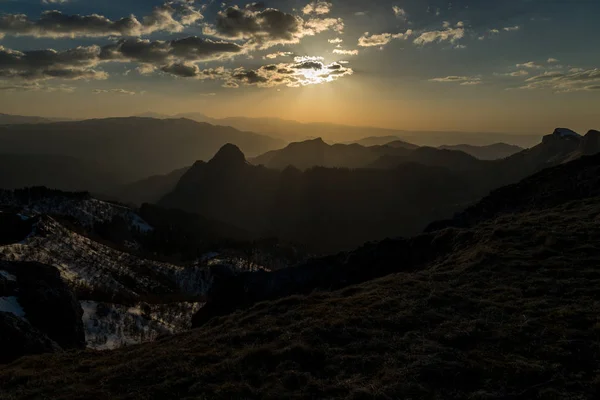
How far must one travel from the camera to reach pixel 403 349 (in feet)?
52.8

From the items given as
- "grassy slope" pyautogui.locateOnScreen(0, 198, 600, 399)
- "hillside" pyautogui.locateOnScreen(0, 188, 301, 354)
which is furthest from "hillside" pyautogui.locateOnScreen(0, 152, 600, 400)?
"hillside" pyautogui.locateOnScreen(0, 188, 301, 354)

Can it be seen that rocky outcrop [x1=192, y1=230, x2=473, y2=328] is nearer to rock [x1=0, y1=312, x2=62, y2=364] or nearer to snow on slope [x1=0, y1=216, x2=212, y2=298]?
rock [x1=0, y1=312, x2=62, y2=364]

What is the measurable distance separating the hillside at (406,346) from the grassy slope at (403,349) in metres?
0.06

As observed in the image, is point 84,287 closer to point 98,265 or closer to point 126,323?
point 98,265

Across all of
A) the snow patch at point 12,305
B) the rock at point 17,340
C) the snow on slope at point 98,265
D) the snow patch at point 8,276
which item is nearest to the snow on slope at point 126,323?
the snow on slope at point 98,265

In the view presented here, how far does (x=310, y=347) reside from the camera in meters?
17.1

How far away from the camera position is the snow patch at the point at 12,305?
152 ft

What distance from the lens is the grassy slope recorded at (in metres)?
13.4

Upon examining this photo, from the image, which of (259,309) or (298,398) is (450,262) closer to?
(259,309)

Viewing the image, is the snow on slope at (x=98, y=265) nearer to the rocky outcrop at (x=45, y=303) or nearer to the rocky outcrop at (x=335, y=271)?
the rocky outcrop at (x=45, y=303)

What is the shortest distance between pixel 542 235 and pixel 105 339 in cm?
8012

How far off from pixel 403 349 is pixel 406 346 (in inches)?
11.8

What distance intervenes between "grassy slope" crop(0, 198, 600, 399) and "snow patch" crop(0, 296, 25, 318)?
Answer: 97.7ft

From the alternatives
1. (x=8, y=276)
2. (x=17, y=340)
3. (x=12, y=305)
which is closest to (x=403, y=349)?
(x=17, y=340)
